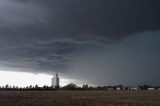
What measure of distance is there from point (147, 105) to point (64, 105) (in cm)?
1356

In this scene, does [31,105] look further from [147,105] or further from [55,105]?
[147,105]

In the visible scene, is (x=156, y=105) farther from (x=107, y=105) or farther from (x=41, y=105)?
(x=41, y=105)

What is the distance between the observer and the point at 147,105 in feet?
181

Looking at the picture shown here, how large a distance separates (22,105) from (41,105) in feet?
10.1

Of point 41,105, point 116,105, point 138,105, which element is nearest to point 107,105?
point 116,105

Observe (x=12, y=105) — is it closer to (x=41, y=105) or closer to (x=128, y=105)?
(x=41, y=105)

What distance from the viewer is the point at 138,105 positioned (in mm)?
55344

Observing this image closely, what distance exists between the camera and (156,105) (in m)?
55.5

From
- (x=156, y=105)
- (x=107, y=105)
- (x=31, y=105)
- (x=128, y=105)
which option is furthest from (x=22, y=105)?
(x=156, y=105)

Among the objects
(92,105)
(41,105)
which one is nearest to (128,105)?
(92,105)

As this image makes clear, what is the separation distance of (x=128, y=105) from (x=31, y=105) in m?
15.8

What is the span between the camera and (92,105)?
54312mm

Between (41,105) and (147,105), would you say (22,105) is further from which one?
(147,105)

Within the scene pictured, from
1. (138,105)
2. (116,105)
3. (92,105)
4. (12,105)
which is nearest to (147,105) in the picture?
(138,105)
